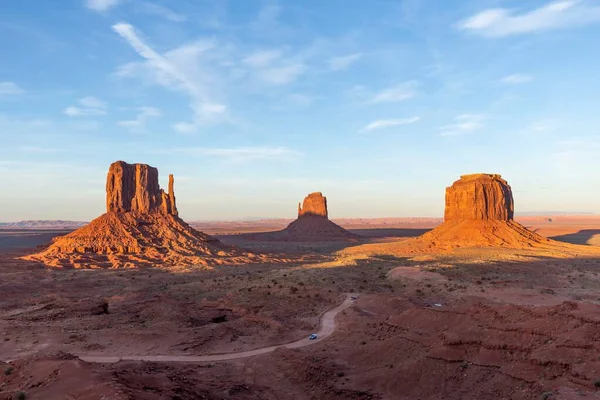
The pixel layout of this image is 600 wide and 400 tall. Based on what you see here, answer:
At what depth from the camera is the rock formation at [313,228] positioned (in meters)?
132

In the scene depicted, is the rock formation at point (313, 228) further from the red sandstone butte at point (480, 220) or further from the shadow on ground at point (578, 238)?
A: the shadow on ground at point (578, 238)

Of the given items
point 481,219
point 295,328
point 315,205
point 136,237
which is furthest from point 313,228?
point 295,328

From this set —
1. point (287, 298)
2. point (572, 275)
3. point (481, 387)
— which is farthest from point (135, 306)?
point (572, 275)

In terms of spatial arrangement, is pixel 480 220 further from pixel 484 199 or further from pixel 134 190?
pixel 134 190

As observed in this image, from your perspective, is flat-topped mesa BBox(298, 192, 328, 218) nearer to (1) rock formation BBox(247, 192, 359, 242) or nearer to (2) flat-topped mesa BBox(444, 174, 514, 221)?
(1) rock formation BBox(247, 192, 359, 242)

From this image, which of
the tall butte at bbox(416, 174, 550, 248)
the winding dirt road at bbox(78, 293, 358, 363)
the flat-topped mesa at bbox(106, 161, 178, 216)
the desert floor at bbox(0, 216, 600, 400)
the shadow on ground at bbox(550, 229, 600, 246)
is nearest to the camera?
the desert floor at bbox(0, 216, 600, 400)

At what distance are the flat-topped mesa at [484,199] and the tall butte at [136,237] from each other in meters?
48.0

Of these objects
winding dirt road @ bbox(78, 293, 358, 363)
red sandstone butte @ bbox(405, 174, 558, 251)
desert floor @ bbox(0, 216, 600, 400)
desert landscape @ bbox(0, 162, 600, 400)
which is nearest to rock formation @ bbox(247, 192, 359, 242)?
red sandstone butte @ bbox(405, 174, 558, 251)

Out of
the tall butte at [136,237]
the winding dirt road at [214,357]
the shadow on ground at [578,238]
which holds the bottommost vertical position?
the shadow on ground at [578,238]

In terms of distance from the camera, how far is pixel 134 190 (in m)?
72.4

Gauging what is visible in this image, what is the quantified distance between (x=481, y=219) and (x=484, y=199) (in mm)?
4331

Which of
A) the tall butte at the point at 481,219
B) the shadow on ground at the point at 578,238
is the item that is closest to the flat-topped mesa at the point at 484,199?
the tall butte at the point at 481,219

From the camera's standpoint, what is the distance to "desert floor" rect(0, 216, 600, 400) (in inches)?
556

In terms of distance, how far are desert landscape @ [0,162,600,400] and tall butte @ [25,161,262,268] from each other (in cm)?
65
